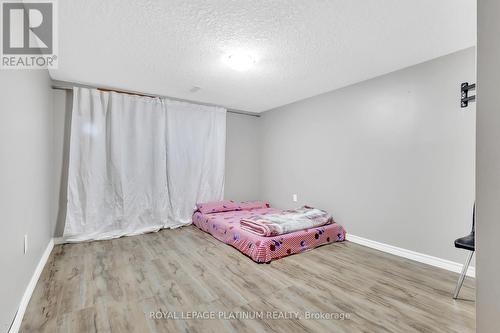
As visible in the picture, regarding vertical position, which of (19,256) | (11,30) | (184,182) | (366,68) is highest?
(366,68)

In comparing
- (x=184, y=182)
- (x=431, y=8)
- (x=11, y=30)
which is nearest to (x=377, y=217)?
(x=431, y=8)

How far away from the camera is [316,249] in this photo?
295cm

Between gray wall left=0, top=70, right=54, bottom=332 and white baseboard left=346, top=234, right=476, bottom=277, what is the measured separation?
3385 millimetres

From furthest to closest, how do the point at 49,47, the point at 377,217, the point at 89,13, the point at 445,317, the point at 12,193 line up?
1. the point at 377,217
2. the point at 49,47
3. the point at 89,13
4. the point at 445,317
5. the point at 12,193

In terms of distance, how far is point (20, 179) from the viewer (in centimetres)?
169

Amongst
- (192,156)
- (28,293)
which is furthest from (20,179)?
(192,156)

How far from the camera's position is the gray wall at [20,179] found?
1356 mm

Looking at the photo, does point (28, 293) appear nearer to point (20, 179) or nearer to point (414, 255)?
point (20, 179)

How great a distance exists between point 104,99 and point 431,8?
3.85 meters

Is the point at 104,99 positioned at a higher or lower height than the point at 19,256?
higher

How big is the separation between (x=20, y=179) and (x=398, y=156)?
11.8ft

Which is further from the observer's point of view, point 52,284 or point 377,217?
point 377,217

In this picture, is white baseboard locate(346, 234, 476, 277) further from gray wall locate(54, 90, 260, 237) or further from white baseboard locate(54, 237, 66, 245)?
white baseboard locate(54, 237, 66, 245)

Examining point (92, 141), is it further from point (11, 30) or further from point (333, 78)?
point (333, 78)
